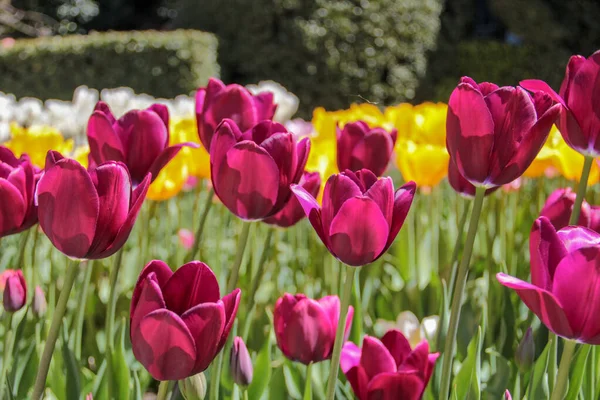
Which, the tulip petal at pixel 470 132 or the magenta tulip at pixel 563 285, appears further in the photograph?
the tulip petal at pixel 470 132

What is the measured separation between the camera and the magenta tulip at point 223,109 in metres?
1.21

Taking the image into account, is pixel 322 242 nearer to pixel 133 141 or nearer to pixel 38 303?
pixel 133 141

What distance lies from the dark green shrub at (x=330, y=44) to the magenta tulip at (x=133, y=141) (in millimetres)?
7482

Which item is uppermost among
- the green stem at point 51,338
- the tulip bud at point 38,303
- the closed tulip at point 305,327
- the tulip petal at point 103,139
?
the tulip petal at point 103,139

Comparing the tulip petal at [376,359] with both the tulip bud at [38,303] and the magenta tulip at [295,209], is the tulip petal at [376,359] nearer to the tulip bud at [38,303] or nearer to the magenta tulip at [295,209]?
the magenta tulip at [295,209]

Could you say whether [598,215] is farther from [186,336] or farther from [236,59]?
[236,59]

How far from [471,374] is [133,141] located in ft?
1.87

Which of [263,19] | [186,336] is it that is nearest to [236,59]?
[263,19]

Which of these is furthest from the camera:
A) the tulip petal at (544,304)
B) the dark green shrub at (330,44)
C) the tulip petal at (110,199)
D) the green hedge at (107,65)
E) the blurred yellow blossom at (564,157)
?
the dark green shrub at (330,44)

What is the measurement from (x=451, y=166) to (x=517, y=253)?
3.31 ft

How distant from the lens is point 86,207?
27.2 inches

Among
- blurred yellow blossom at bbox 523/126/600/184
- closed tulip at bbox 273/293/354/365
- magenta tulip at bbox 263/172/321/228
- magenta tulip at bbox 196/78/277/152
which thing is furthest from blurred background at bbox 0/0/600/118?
closed tulip at bbox 273/293/354/365

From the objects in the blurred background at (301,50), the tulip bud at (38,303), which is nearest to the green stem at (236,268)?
the tulip bud at (38,303)

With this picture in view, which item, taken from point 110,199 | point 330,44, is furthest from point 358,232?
point 330,44
